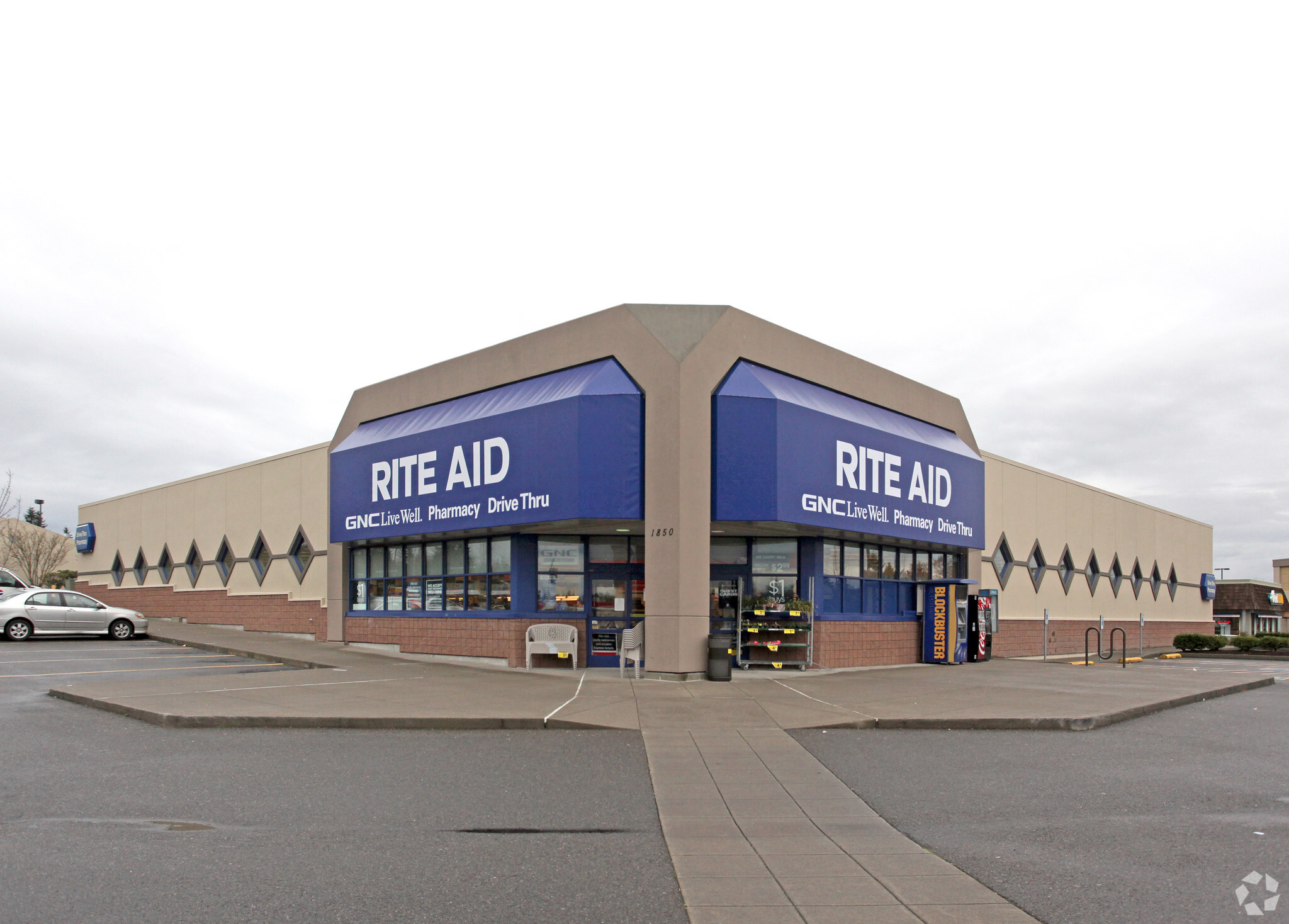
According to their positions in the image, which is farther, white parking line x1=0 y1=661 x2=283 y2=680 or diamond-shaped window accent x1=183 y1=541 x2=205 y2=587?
diamond-shaped window accent x1=183 y1=541 x2=205 y2=587

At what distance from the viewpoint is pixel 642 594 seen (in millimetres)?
20562

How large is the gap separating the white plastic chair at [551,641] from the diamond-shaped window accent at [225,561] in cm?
1788

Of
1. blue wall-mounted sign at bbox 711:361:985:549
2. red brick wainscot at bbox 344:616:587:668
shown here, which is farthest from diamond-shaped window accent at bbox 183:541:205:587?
blue wall-mounted sign at bbox 711:361:985:549

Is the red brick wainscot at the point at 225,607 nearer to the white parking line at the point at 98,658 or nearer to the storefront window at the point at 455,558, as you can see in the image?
the white parking line at the point at 98,658

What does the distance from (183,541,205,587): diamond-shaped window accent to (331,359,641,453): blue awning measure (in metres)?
13.1

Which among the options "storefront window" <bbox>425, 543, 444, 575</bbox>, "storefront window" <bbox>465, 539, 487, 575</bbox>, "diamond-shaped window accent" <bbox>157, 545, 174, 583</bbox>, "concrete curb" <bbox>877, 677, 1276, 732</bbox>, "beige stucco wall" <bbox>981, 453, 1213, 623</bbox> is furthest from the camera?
"diamond-shaped window accent" <bbox>157, 545, 174, 583</bbox>

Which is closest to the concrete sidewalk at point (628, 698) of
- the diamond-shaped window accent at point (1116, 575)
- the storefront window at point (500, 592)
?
the storefront window at point (500, 592)

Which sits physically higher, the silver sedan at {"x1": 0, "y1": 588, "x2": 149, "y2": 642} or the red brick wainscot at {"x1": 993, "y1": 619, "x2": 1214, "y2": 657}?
the silver sedan at {"x1": 0, "y1": 588, "x2": 149, "y2": 642}

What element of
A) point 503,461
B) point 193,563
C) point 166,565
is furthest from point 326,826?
point 166,565

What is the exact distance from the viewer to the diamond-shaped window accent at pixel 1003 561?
103ft

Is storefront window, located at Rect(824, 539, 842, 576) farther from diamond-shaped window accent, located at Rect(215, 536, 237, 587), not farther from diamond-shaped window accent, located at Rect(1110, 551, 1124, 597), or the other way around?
diamond-shaped window accent, located at Rect(1110, 551, 1124, 597)

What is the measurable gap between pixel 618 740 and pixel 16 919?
23.7 ft

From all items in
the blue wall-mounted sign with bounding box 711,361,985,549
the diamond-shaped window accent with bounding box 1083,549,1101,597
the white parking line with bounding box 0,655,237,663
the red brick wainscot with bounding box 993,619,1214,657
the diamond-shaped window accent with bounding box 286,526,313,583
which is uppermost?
the blue wall-mounted sign with bounding box 711,361,985,549

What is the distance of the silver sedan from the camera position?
2664cm
